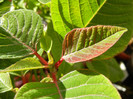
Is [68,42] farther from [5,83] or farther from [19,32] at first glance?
[5,83]

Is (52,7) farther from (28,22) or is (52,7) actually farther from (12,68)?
(12,68)

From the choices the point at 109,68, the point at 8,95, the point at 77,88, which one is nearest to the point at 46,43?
the point at 77,88

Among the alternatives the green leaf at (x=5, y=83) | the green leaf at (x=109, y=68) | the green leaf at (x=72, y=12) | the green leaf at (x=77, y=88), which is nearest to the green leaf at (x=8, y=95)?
the green leaf at (x=5, y=83)

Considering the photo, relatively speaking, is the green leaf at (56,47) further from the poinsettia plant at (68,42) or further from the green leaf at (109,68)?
the green leaf at (109,68)

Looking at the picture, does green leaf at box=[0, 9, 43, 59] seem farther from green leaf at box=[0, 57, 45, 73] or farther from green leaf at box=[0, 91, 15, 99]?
green leaf at box=[0, 91, 15, 99]

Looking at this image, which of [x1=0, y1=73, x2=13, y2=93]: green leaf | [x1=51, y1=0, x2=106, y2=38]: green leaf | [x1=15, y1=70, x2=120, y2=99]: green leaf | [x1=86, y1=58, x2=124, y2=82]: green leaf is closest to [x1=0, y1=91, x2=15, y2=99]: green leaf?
[x1=0, y1=73, x2=13, y2=93]: green leaf

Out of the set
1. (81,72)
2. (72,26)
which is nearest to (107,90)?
(81,72)

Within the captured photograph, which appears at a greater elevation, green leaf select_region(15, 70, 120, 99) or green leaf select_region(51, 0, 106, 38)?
green leaf select_region(51, 0, 106, 38)
